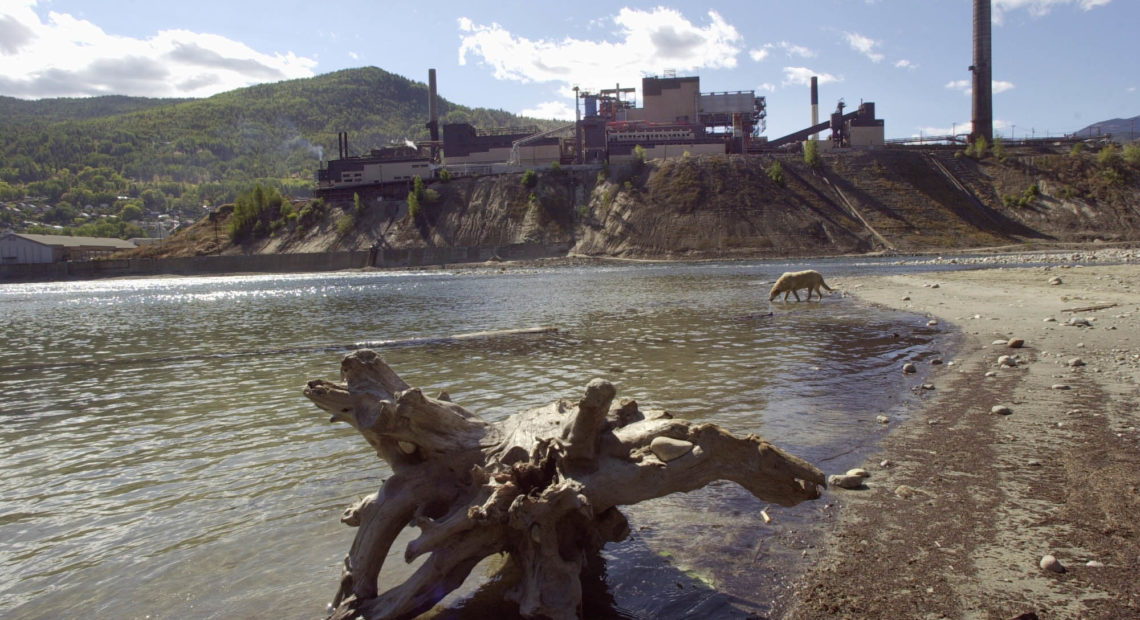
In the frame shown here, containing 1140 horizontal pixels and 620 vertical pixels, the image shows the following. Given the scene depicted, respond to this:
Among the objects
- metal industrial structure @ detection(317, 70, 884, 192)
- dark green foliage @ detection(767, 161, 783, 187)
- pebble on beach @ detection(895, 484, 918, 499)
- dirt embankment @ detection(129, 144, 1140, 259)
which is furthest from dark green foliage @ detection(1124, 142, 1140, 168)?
pebble on beach @ detection(895, 484, 918, 499)

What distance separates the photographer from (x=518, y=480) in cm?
542

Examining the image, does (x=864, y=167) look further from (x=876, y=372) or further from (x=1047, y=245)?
(x=876, y=372)

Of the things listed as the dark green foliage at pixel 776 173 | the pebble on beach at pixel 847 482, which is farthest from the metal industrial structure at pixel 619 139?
the pebble on beach at pixel 847 482

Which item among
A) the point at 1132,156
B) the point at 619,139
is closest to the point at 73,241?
the point at 619,139

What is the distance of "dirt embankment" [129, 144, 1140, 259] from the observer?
280 ft

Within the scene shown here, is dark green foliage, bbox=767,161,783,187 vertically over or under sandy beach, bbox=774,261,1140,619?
over

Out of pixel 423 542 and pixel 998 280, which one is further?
pixel 998 280

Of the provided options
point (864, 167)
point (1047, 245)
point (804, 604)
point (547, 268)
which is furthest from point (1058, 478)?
point (864, 167)

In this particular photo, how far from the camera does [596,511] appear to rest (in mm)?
5672

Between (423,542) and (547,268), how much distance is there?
3163 inches

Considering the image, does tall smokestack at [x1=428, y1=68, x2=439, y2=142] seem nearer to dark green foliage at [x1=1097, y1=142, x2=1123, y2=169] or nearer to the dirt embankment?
the dirt embankment

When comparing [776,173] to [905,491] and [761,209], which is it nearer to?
[761,209]

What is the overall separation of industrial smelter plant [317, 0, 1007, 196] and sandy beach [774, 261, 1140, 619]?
104m

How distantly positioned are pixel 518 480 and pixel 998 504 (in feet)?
14.9
